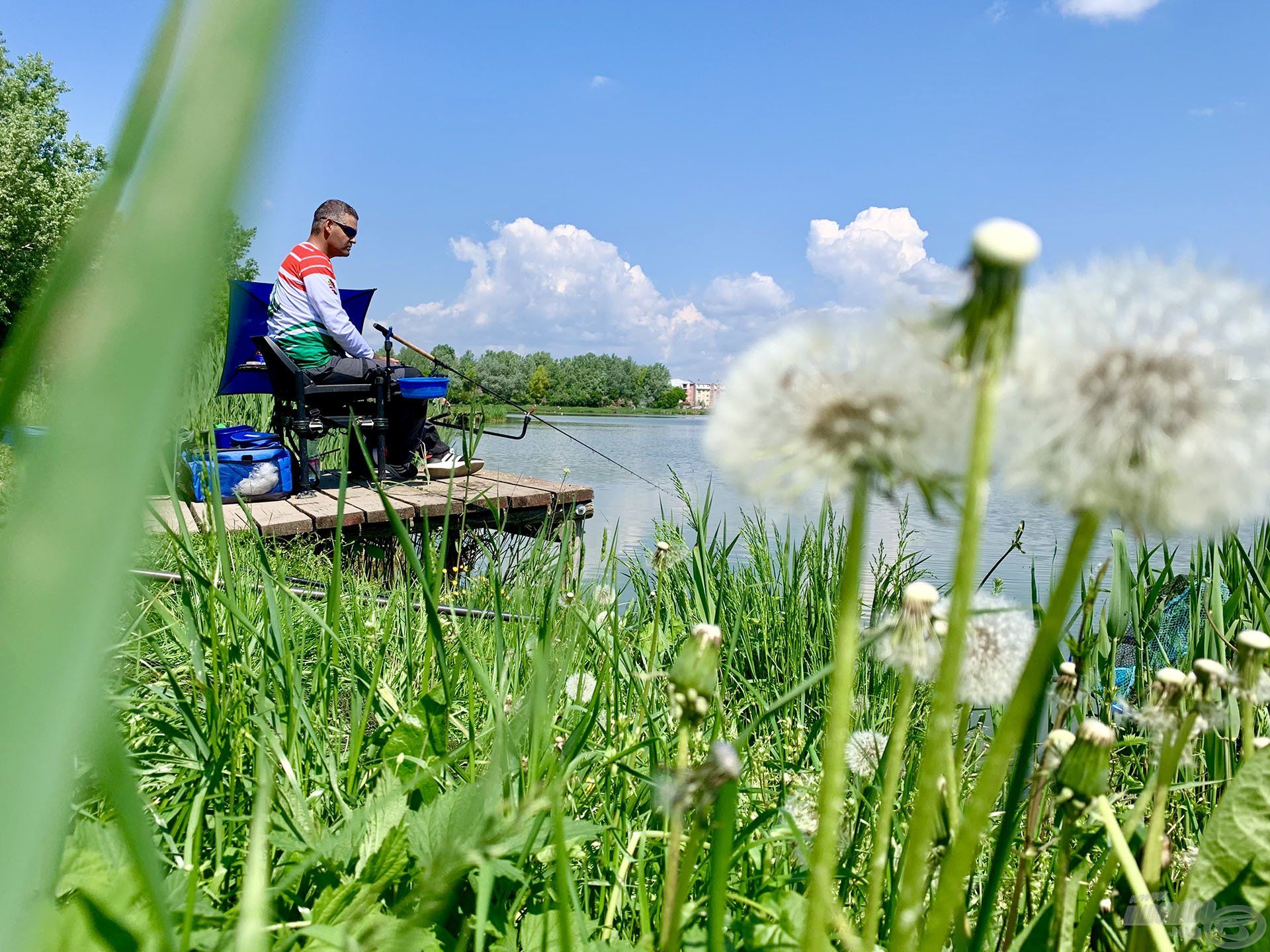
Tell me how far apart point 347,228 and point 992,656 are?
A: 599cm

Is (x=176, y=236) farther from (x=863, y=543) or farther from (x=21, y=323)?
(x=863, y=543)

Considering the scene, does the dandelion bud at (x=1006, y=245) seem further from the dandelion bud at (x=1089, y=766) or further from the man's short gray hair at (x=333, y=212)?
the man's short gray hair at (x=333, y=212)

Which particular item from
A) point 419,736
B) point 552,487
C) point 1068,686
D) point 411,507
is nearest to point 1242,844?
point 1068,686

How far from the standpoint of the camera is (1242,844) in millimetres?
650

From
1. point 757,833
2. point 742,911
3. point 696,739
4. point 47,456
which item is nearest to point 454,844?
point 47,456

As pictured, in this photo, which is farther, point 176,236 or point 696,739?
point 696,739

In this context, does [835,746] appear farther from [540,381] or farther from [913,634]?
[540,381]

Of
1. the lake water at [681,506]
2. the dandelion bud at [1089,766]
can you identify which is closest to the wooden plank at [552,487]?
the lake water at [681,506]

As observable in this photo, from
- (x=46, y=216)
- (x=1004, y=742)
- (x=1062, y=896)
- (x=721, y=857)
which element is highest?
(x=46, y=216)

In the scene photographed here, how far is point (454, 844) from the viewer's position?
0.42 metres

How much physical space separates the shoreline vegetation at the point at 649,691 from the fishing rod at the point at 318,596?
57 millimetres

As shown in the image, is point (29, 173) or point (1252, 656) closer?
point (1252, 656)

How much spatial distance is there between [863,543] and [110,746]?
0.97 ft

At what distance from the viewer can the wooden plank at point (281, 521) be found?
481 centimetres
